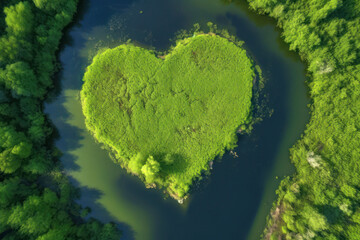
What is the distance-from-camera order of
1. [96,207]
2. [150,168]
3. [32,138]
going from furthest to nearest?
[96,207] < [32,138] < [150,168]

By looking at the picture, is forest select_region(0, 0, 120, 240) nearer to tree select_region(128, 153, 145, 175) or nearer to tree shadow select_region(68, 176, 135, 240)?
tree shadow select_region(68, 176, 135, 240)

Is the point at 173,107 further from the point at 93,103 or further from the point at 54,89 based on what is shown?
the point at 54,89

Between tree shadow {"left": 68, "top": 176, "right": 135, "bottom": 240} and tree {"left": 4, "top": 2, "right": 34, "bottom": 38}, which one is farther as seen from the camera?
tree shadow {"left": 68, "top": 176, "right": 135, "bottom": 240}

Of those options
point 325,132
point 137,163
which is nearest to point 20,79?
point 137,163

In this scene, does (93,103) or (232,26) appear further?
(232,26)

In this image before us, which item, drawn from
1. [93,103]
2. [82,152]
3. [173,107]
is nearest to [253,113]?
[173,107]

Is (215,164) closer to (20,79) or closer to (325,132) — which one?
(325,132)

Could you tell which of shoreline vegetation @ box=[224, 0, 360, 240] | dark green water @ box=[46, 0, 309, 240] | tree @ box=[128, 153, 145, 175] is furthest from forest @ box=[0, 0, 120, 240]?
shoreline vegetation @ box=[224, 0, 360, 240]
